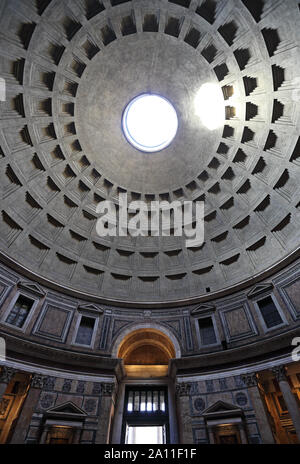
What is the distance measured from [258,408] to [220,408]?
208cm

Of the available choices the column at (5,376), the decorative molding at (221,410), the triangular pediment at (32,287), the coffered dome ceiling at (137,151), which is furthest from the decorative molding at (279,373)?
the triangular pediment at (32,287)

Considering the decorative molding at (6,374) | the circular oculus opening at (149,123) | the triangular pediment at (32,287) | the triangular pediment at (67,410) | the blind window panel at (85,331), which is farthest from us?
the circular oculus opening at (149,123)

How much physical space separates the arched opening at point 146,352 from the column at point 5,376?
23.5 feet

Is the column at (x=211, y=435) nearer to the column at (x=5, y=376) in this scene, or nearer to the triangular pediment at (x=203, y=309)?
the triangular pediment at (x=203, y=309)

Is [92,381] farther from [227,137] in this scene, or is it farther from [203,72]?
[203,72]

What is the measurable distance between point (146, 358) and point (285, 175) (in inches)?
698

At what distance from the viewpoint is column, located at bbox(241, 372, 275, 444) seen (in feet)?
42.5

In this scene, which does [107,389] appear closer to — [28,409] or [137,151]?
[28,409]

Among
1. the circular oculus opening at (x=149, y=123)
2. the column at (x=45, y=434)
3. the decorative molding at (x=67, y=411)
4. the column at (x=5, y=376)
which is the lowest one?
the column at (x=45, y=434)

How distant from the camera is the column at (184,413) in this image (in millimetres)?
14419

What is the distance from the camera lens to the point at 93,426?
14555 millimetres

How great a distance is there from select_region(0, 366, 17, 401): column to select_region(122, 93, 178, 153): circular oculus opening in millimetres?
18881

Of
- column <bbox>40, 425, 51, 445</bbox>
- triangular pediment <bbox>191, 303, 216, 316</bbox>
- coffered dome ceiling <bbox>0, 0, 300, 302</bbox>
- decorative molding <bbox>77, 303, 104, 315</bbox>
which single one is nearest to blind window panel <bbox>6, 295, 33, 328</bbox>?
coffered dome ceiling <bbox>0, 0, 300, 302</bbox>

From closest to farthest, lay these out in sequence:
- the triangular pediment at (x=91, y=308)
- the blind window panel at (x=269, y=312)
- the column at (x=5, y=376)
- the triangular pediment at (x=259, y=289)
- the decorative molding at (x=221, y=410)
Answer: the column at (x=5, y=376) < the decorative molding at (x=221, y=410) < the blind window panel at (x=269, y=312) < the triangular pediment at (x=259, y=289) < the triangular pediment at (x=91, y=308)
